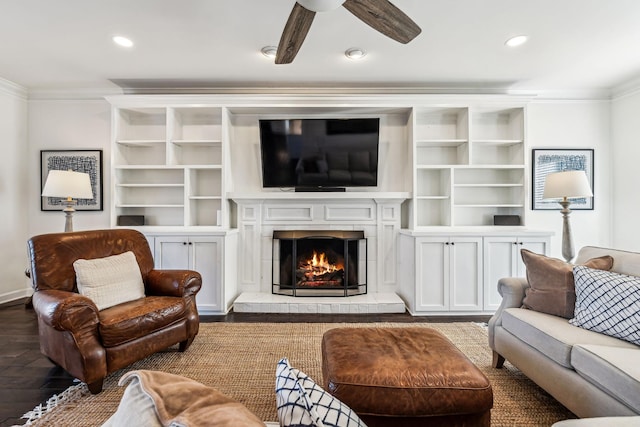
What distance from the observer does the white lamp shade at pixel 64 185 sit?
2912 millimetres

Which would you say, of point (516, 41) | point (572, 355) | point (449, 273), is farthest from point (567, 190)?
point (572, 355)

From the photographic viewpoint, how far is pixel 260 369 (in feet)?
7.09

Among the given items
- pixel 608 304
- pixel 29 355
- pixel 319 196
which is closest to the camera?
pixel 608 304

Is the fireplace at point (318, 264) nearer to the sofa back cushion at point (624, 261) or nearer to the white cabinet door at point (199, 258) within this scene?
the white cabinet door at point (199, 258)

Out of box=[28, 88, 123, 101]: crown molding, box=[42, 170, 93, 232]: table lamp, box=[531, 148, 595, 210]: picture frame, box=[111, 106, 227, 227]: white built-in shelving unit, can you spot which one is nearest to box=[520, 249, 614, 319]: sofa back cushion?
box=[531, 148, 595, 210]: picture frame

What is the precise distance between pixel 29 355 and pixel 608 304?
3955mm

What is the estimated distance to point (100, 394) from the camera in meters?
1.89

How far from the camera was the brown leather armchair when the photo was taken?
1822mm

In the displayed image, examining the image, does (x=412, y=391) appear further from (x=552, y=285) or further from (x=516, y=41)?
(x=516, y=41)

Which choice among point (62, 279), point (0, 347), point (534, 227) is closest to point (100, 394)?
point (62, 279)

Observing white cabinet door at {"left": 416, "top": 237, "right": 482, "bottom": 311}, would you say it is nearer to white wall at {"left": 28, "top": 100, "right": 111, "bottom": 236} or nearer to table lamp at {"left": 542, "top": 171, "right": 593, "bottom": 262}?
table lamp at {"left": 542, "top": 171, "right": 593, "bottom": 262}

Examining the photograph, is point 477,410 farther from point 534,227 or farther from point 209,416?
point 534,227

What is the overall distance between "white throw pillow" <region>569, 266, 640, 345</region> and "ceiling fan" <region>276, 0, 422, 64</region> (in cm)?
180

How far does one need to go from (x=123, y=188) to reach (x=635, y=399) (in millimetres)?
4587
